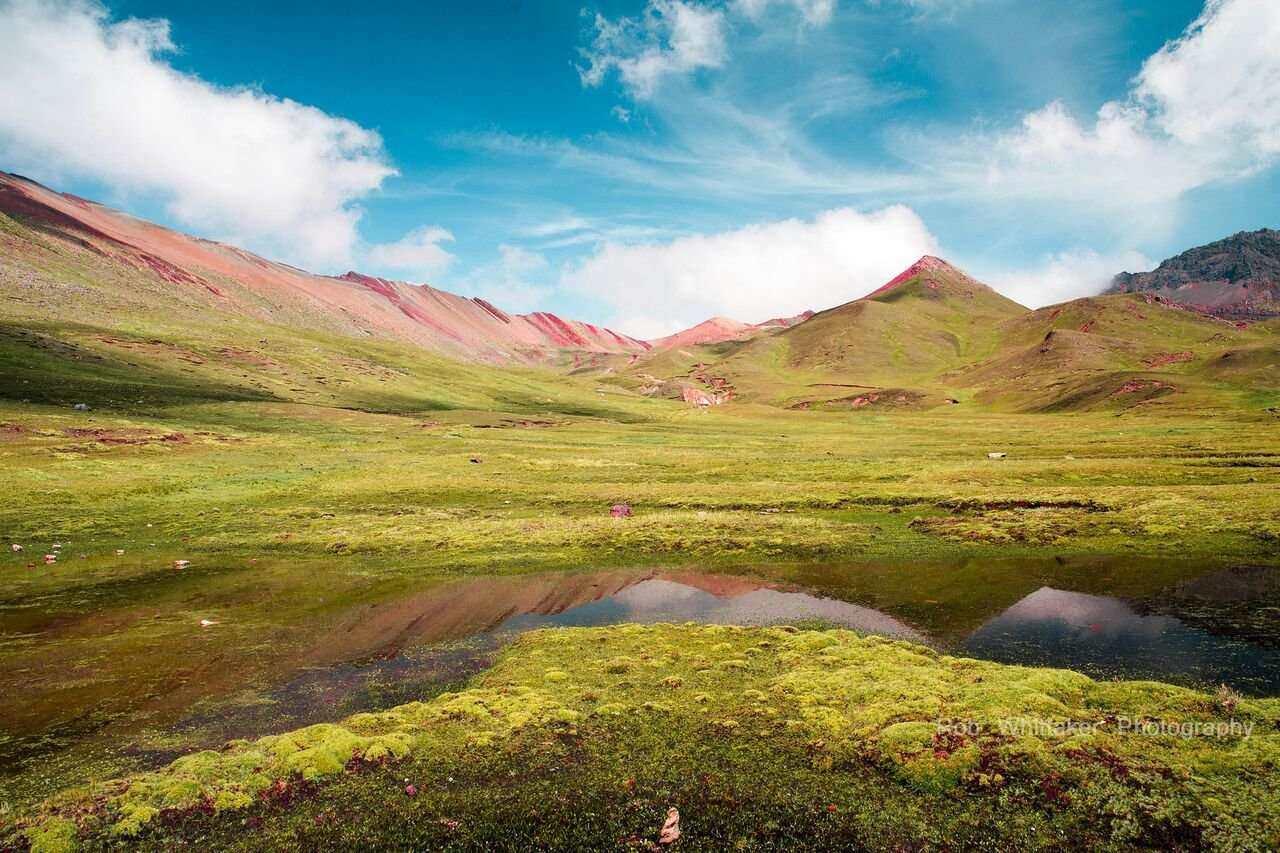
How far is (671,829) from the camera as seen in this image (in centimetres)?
1196

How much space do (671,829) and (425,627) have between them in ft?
52.2

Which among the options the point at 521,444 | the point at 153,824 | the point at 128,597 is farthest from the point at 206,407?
the point at 153,824

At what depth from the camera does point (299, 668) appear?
814 inches

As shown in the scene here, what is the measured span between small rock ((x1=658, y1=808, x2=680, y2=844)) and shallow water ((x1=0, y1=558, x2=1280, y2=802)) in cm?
968

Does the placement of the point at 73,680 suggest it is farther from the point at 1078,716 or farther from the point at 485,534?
the point at 1078,716

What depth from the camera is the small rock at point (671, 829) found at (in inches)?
463

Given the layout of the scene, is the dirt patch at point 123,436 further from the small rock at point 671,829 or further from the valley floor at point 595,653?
the small rock at point 671,829

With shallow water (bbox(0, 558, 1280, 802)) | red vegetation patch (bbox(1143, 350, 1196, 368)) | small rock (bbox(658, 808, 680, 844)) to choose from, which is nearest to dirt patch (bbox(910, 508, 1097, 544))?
shallow water (bbox(0, 558, 1280, 802))

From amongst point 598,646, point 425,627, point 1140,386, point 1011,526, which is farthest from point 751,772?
point 1140,386

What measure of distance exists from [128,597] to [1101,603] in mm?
42853

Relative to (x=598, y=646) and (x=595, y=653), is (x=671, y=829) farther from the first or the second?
(x=598, y=646)

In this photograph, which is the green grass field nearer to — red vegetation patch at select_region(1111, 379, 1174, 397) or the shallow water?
the shallow water

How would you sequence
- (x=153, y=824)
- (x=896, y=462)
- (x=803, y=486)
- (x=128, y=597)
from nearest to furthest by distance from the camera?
(x=153, y=824), (x=128, y=597), (x=803, y=486), (x=896, y=462)

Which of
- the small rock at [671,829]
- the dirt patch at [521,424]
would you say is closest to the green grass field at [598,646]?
the small rock at [671,829]
